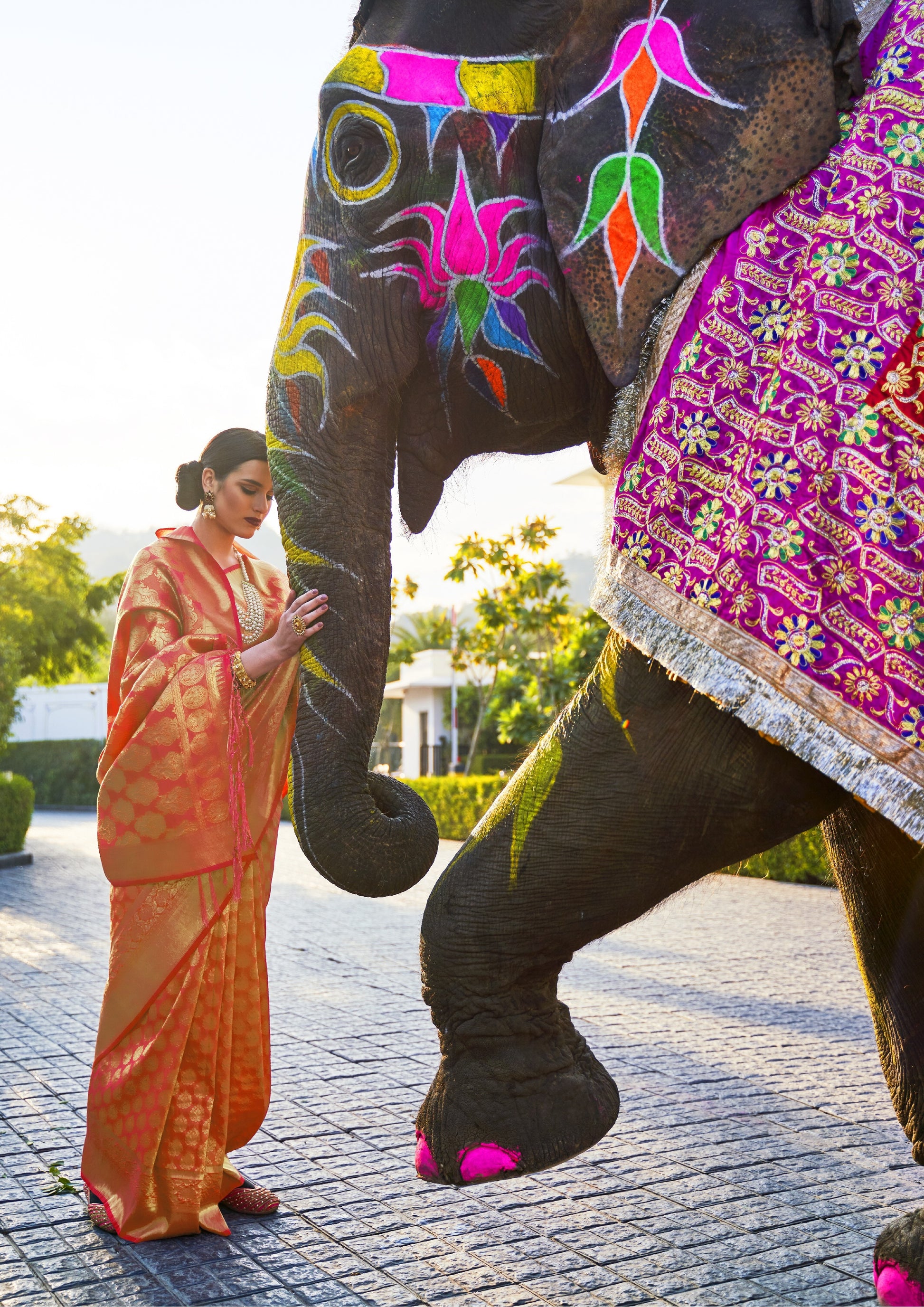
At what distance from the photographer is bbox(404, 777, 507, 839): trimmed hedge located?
1733cm

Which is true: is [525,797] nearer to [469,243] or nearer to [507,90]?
[469,243]

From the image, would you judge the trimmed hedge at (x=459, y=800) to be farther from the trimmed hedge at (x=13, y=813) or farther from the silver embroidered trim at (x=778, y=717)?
the silver embroidered trim at (x=778, y=717)

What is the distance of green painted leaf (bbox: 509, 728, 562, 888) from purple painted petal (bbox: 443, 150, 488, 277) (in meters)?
0.70

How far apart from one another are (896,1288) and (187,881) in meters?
1.90

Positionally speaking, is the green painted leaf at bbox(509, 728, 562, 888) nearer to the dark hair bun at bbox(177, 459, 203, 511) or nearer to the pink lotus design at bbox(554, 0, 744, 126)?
the pink lotus design at bbox(554, 0, 744, 126)

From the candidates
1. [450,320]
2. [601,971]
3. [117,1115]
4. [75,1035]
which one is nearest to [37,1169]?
[117,1115]

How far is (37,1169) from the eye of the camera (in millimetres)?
3631

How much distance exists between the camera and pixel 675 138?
1666mm

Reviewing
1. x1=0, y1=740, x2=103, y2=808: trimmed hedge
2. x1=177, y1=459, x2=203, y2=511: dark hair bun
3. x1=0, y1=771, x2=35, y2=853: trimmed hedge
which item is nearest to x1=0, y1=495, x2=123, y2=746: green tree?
x1=0, y1=771, x2=35, y2=853: trimmed hedge

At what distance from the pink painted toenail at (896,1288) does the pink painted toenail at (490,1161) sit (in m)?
0.74

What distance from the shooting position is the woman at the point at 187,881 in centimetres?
311

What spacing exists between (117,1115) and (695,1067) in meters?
2.58

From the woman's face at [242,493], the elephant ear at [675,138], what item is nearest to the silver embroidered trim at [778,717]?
the elephant ear at [675,138]

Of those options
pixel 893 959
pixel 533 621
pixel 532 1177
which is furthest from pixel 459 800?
pixel 893 959
